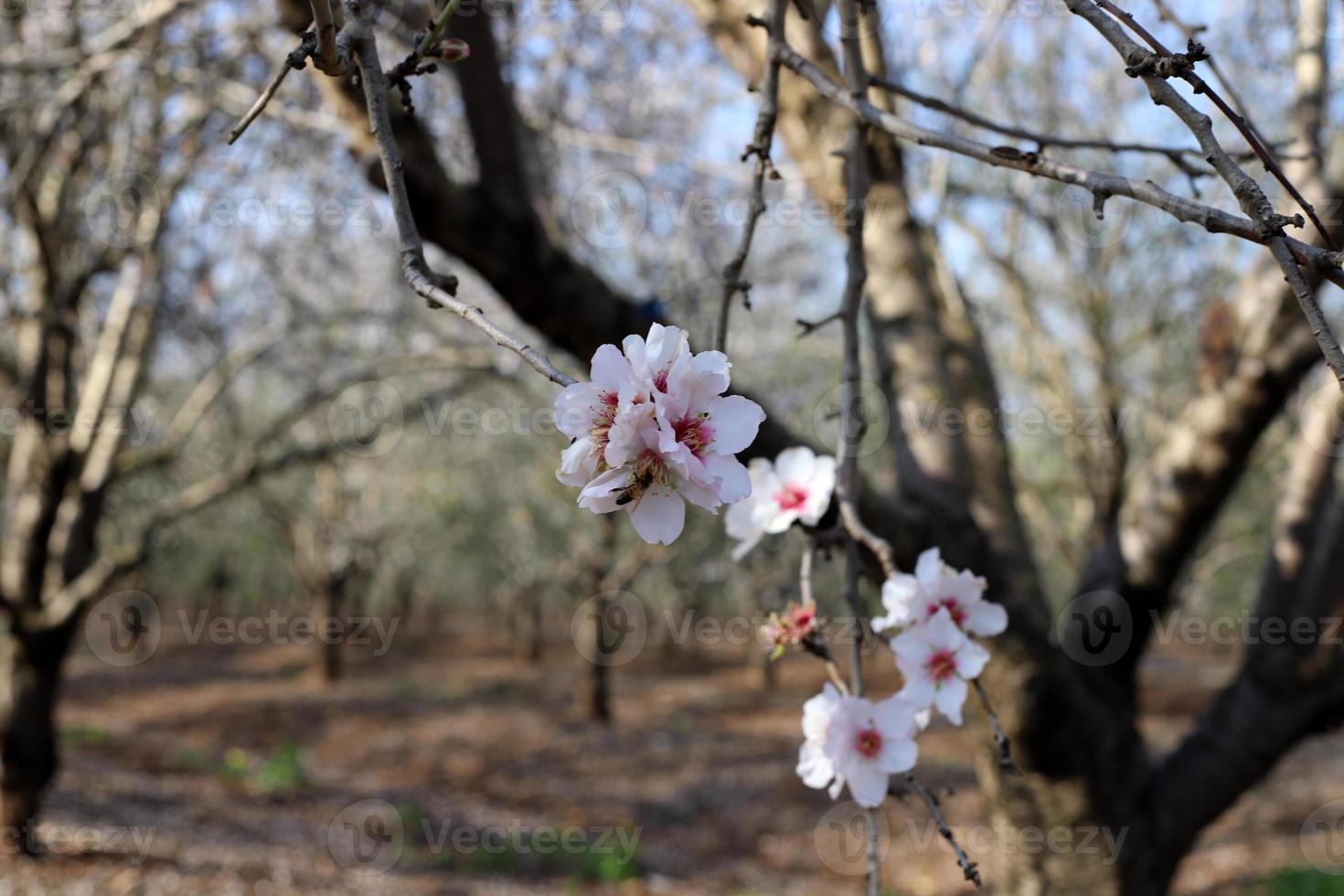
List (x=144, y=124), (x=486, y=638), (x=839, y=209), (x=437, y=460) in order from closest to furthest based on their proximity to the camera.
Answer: (x=839, y=209) < (x=144, y=124) < (x=437, y=460) < (x=486, y=638)

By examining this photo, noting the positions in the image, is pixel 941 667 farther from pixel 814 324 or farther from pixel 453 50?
pixel 453 50

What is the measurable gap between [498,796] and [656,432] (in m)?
8.95

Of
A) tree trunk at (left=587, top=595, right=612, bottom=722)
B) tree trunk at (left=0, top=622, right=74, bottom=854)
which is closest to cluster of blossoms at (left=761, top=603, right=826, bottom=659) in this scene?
tree trunk at (left=0, top=622, right=74, bottom=854)

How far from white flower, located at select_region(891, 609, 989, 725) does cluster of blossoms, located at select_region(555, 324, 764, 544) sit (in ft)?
1.71

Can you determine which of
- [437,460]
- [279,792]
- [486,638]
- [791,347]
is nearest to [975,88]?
[791,347]

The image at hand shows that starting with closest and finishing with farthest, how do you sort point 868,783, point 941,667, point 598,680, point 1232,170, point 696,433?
point 1232,170
point 696,433
point 868,783
point 941,667
point 598,680

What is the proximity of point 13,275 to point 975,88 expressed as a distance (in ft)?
25.0

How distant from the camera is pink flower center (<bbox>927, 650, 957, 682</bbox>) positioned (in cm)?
122

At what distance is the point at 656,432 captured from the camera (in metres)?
0.76

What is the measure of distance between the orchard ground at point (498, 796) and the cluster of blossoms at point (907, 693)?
5.26 feet

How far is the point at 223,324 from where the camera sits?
745 centimetres

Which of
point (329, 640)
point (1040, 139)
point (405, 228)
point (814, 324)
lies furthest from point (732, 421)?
point (329, 640)

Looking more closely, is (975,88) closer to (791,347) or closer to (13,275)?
(791,347)

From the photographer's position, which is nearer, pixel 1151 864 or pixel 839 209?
pixel 839 209
